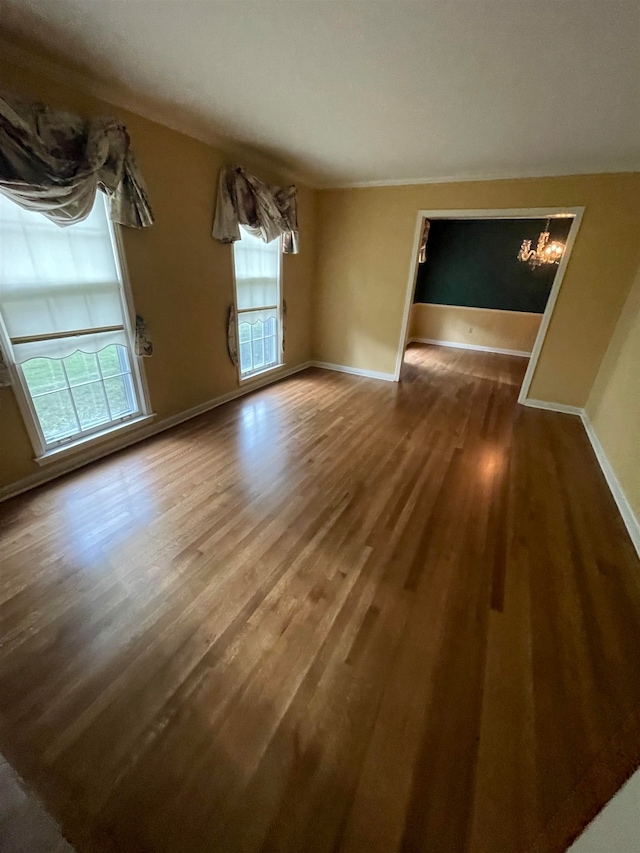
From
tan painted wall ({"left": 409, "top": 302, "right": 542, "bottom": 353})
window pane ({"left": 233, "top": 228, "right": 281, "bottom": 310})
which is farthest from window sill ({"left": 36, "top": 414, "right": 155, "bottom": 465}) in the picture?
tan painted wall ({"left": 409, "top": 302, "right": 542, "bottom": 353})

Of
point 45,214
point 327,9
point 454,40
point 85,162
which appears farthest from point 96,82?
point 454,40

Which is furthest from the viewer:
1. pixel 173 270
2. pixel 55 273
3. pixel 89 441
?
pixel 173 270

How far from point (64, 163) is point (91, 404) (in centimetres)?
159

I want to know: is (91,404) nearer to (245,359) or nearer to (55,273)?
(55,273)

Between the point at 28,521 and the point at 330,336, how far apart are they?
432 cm

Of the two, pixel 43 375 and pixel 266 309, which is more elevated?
pixel 266 309

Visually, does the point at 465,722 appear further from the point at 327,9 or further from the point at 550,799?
the point at 327,9

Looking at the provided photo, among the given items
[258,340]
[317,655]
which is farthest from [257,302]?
[317,655]

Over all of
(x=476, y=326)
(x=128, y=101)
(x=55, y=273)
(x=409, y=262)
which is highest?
(x=128, y=101)

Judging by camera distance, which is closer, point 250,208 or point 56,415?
point 56,415

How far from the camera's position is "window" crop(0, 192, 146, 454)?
2094 mm

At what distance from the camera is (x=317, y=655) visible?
1.43 m

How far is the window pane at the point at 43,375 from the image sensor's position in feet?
7.46

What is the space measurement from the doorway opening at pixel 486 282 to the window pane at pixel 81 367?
5607 mm
